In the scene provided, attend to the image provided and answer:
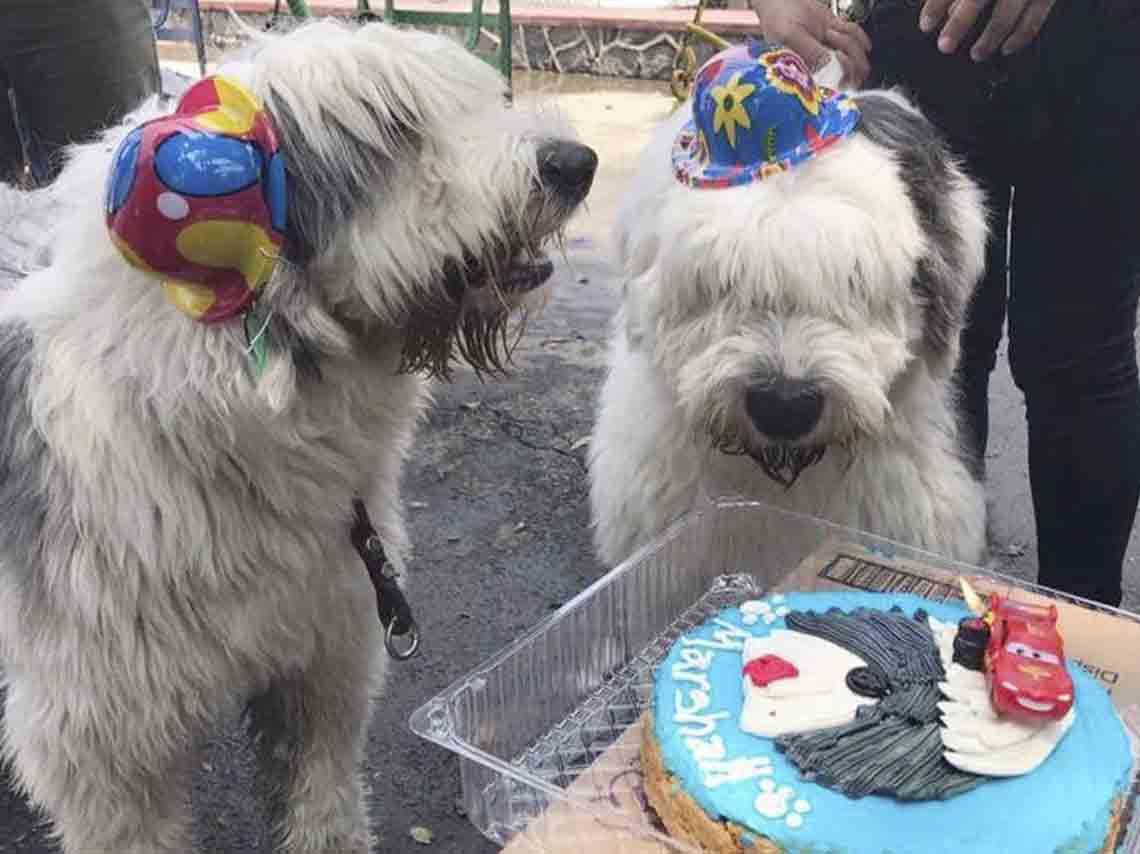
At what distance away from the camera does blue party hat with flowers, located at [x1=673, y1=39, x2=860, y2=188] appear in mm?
2242

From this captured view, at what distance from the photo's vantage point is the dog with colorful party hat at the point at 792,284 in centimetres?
226

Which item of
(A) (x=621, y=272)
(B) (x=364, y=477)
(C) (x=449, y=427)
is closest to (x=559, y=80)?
(C) (x=449, y=427)

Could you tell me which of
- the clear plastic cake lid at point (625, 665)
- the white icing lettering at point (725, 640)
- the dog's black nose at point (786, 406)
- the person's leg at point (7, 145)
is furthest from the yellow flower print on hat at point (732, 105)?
the person's leg at point (7, 145)

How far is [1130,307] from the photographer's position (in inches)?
109

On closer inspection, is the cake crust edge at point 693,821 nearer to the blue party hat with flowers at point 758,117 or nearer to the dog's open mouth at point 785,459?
the dog's open mouth at point 785,459

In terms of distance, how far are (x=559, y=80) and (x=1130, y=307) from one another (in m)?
8.81

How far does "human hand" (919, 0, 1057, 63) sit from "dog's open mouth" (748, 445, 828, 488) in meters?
0.86

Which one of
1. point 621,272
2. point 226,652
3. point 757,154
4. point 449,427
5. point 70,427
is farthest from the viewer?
point 449,427

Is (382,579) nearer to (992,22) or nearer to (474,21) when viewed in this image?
(992,22)

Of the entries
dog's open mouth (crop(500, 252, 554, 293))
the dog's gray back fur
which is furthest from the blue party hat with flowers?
the dog's gray back fur

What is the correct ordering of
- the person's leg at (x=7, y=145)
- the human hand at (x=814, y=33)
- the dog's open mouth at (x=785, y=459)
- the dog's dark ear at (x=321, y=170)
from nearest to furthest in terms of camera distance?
the dog's dark ear at (x=321, y=170) < the dog's open mouth at (x=785, y=459) < the human hand at (x=814, y=33) < the person's leg at (x=7, y=145)

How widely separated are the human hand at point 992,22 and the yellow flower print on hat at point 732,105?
0.52 metres

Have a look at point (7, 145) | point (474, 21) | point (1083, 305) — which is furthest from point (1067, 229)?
point (474, 21)

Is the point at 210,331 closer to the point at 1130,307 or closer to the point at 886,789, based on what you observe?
the point at 886,789
